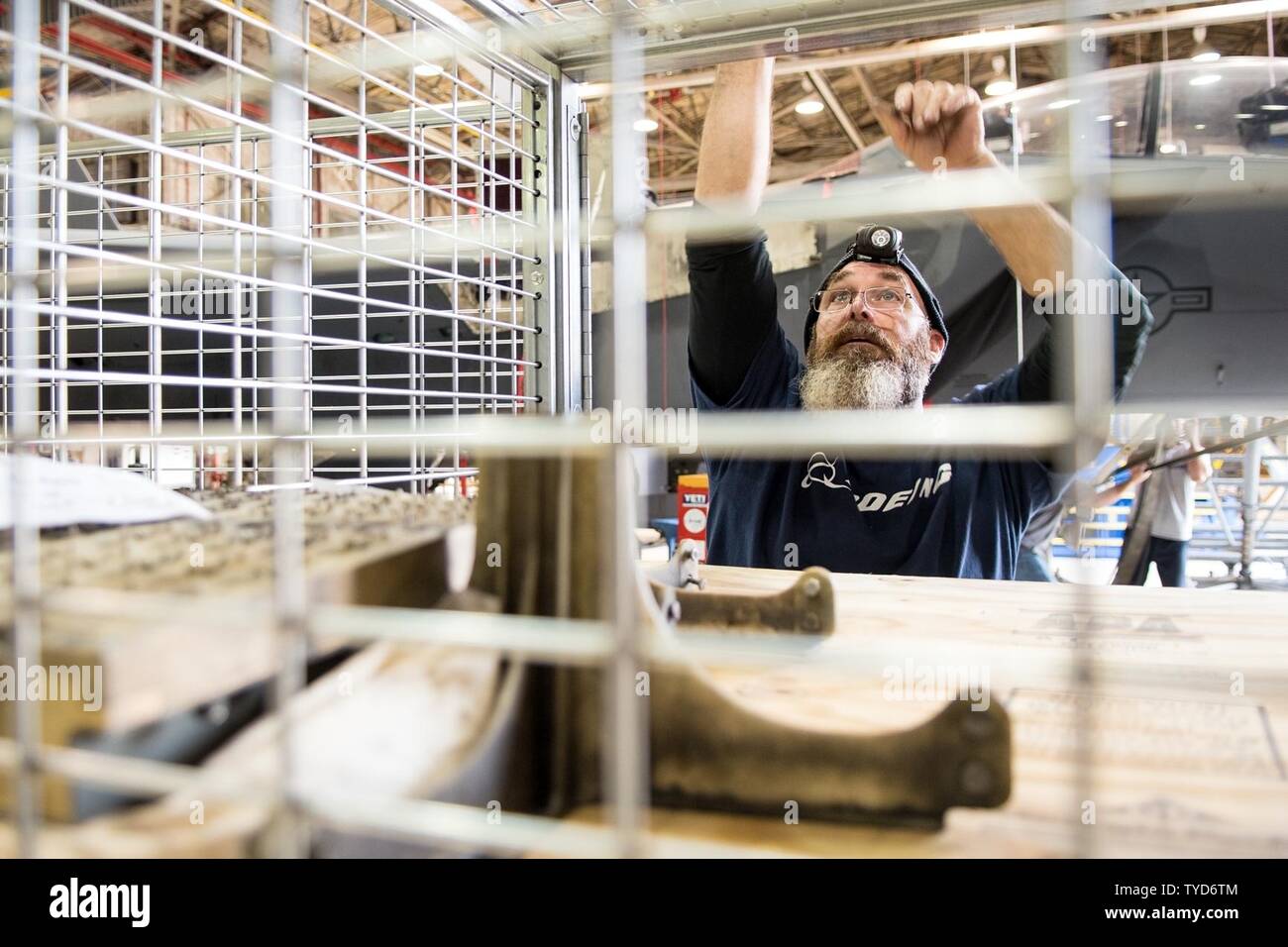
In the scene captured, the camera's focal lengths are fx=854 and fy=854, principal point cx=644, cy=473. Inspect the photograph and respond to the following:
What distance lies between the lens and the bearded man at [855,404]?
1.48m

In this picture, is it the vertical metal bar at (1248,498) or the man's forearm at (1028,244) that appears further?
the vertical metal bar at (1248,498)

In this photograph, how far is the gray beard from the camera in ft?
4.98

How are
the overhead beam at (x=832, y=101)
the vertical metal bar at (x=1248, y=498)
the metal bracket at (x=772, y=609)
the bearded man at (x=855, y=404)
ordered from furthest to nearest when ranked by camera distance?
the overhead beam at (x=832, y=101)
the vertical metal bar at (x=1248, y=498)
the bearded man at (x=855, y=404)
the metal bracket at (x=772, y=609)

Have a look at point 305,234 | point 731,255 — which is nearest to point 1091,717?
point 305,234

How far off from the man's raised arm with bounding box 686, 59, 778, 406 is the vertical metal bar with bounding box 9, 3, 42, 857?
2.23 ft

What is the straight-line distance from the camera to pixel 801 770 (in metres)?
0.35

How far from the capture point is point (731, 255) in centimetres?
144

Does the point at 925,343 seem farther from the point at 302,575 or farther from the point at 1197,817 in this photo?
the point at 302,575

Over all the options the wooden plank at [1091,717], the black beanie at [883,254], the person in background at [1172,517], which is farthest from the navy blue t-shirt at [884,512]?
the person in background at [1172,517]

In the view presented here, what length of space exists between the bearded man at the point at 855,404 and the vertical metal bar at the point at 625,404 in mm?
1108

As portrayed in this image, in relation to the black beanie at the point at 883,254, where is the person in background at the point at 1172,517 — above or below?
below

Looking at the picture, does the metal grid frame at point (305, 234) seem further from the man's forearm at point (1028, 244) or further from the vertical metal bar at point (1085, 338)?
the man's forearm at point (1028, 244)

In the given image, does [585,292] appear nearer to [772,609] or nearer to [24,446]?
[772,609]
